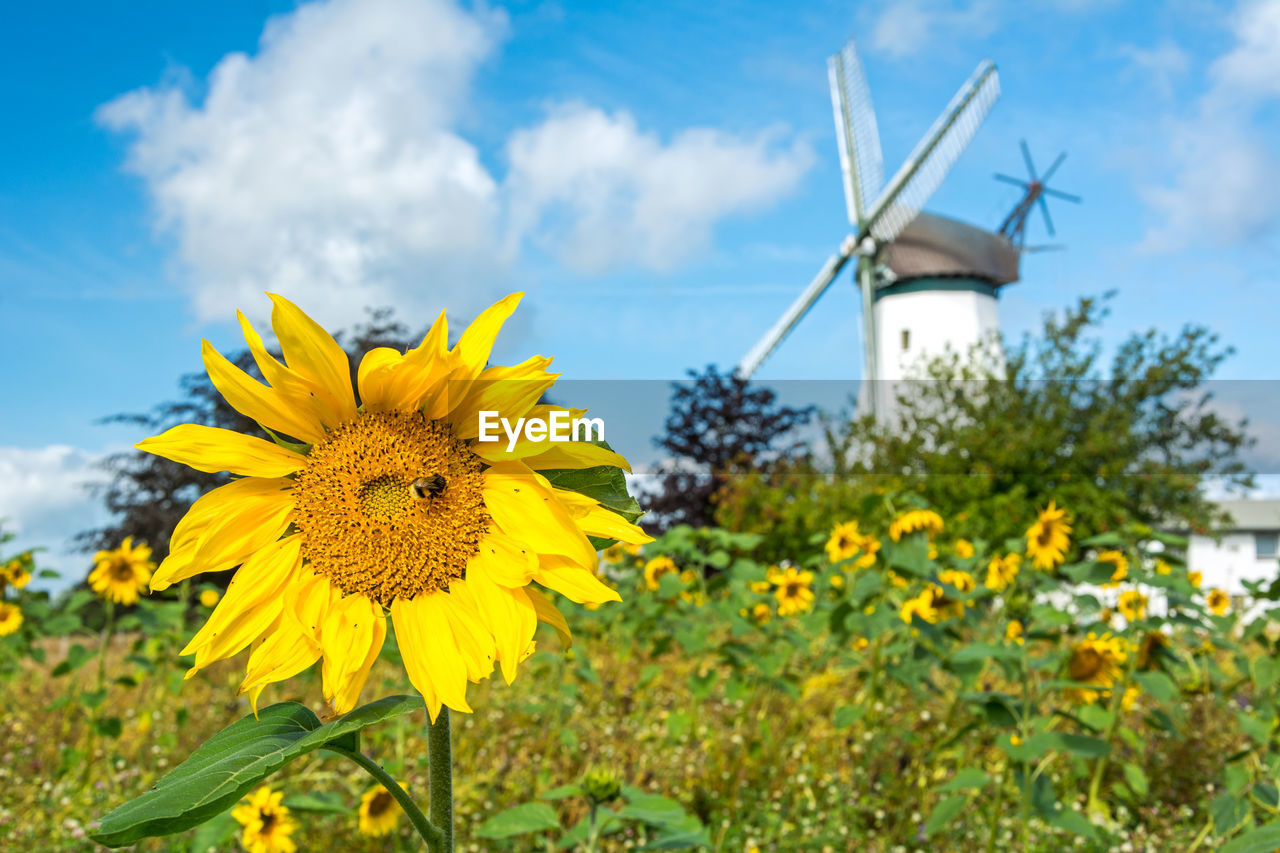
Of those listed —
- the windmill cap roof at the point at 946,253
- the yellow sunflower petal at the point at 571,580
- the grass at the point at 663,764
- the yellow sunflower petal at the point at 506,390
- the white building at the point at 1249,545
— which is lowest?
the grass at the point at 663,764

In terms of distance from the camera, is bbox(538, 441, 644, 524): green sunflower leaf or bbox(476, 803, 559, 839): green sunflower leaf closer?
bbox(538, 441, 644, 524): green sunflower leaf

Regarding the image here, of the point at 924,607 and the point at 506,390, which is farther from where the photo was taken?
the point at 924,607

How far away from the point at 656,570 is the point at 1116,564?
2697mm

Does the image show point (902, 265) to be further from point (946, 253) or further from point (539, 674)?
point (539, 674)

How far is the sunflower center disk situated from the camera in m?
1.07

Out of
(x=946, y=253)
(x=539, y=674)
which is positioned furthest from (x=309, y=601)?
(x=946, y=253)

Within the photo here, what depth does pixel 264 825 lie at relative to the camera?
2.76 m

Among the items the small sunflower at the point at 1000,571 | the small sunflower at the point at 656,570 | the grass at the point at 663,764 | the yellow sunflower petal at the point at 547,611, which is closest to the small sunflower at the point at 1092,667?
the grass at the point at 663,764

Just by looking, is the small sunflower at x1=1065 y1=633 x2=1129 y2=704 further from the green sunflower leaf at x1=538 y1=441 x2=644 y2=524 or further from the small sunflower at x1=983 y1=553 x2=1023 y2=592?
the green sunflower leaf at x1=538 y1=441 x2=644 y2=524

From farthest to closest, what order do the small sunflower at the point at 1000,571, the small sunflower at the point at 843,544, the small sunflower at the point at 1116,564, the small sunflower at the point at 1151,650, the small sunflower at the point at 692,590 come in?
the small sunflower at the point at 843,544
the small sunflower at the point at 692,590
the small sunflower at the point at 1000,571
the small sunflower at the point at 1151,650
the small sunflower at the point at 1116,564

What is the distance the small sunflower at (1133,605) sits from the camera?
382cm

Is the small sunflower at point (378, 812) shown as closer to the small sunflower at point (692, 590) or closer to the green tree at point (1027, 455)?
the small sunflower at point (692, 590)

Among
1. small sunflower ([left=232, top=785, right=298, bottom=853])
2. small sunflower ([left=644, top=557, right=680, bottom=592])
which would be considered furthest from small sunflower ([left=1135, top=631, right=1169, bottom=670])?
small sunflower ([left=232, top=785, right=298, bottom=853])

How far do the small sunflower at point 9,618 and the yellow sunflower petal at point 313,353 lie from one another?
4.43 m
